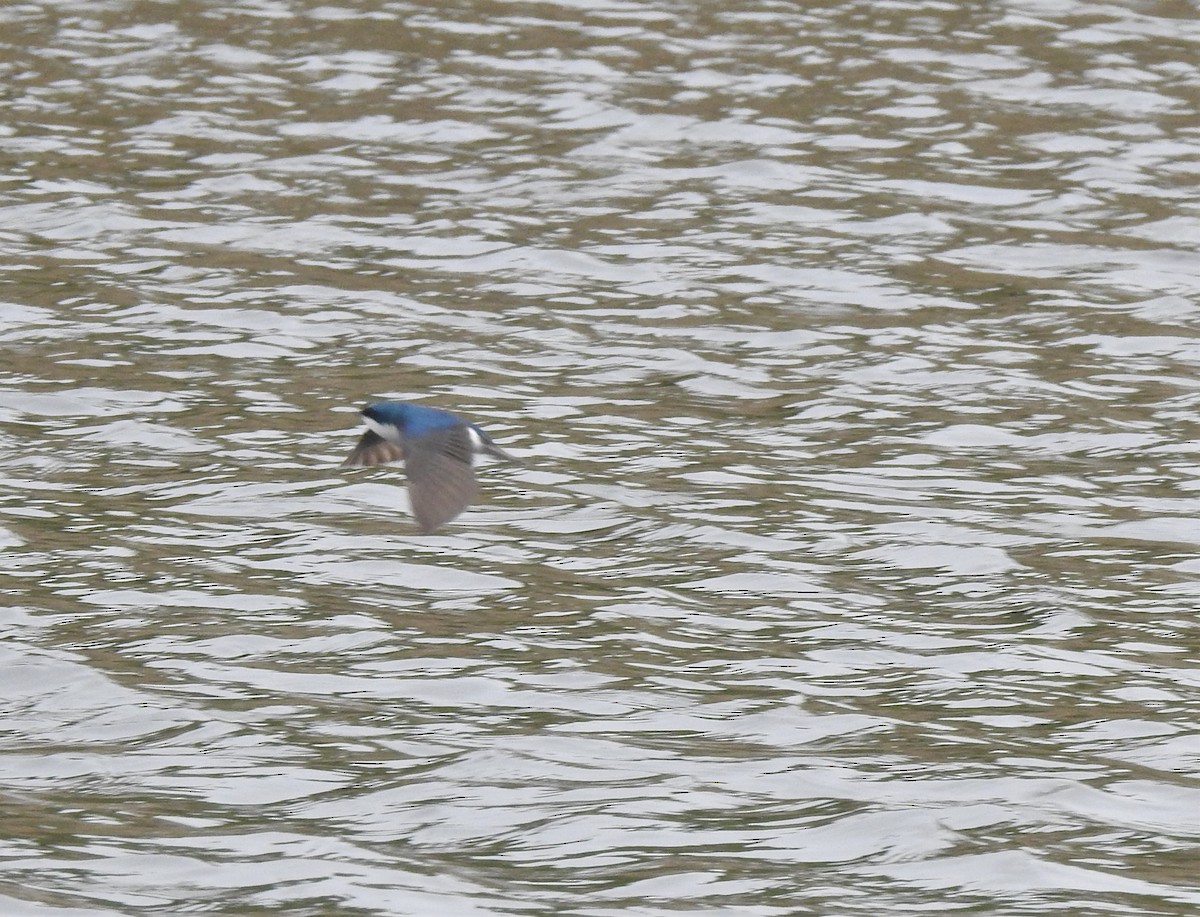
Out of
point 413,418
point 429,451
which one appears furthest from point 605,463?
point 429,451

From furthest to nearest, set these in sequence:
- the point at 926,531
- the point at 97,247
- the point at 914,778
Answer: the point at 97,247 → the point at 926,531 → the point at 914,778

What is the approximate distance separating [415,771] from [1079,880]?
1.74m

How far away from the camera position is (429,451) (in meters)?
7.01

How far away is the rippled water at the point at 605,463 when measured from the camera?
18.3 ft

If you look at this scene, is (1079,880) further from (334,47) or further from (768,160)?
(334,47)

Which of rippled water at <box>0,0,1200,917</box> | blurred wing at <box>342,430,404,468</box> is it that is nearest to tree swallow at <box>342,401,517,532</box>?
blurred wing at <box>342,430,404,468</box>

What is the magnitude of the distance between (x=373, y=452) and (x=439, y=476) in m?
0.72

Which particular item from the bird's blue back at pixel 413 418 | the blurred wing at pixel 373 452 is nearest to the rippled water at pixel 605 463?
the blurred wing at pixel 373 452

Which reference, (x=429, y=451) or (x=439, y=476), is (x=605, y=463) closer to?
(x=429, y=451)

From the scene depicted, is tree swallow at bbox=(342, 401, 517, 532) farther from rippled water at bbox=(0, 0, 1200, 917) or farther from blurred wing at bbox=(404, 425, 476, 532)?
rippled water at bbox=(0, 0, 1200, 917)

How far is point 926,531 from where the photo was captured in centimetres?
793

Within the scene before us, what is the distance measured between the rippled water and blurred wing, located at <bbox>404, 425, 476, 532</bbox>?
459 millimetres

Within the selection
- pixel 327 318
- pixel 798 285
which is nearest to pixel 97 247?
Result: pixel 327 318

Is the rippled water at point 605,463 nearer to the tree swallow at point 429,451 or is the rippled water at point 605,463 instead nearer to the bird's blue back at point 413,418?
the tree swallow at point 429,451
